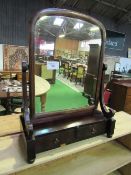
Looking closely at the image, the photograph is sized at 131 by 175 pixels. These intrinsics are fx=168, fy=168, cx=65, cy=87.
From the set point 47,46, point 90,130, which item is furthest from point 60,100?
point 47,46

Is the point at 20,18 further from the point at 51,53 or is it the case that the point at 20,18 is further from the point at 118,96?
the point at 51,53

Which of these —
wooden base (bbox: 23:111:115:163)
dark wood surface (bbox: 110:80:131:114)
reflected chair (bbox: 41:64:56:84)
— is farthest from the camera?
dark wood surface (bbox: 110:80:131:114)

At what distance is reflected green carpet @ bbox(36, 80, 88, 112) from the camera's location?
1318 millimetres

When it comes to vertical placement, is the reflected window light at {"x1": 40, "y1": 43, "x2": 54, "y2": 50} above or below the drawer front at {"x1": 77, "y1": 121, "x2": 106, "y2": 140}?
above

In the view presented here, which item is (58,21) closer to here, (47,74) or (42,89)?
(47,74)

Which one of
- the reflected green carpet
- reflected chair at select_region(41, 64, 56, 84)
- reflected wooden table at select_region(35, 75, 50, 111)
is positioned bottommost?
the reflected green carpet

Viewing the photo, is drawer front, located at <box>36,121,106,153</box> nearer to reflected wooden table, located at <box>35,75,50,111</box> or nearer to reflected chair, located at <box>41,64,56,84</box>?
reflected wooden table, located at <box>35,75,50,111</box>

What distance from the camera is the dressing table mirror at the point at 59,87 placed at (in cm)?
105

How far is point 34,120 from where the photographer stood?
1.17 m

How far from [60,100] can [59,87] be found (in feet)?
0.41

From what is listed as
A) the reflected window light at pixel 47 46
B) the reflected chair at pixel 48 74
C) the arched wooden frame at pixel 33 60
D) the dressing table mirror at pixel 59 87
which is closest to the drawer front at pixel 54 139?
the dressing table mirror at pixel 59 87

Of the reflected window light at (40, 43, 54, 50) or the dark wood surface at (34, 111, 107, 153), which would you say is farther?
the reflected window light at (40, 43, 54, 50)

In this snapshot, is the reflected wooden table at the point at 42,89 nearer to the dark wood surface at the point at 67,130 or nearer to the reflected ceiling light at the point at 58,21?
the dark wood surface at the point at 67,130

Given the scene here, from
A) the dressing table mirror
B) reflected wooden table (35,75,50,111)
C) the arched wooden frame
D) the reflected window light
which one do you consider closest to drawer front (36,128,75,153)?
the dressing table mirror
